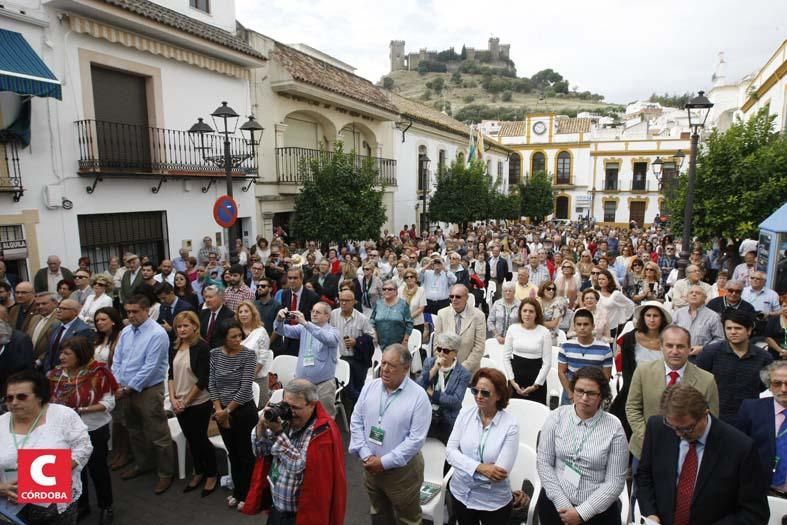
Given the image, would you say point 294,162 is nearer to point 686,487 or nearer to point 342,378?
point 342,378

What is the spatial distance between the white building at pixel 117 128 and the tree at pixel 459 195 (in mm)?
12290

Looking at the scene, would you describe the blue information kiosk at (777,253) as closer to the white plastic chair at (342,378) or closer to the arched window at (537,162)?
the white plastic chair at (342,378)

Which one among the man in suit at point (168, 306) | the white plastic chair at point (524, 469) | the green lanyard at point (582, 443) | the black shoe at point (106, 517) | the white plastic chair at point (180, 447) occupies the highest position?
the man in suit at point (168, 306)

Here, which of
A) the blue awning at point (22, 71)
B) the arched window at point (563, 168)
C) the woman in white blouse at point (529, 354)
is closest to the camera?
the woman in white blouse at point (529, 354)

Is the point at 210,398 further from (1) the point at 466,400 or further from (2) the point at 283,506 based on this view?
(1) the point at 466,400

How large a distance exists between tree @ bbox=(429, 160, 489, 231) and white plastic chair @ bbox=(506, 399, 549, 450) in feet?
63.2

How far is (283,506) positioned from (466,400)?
2.12m

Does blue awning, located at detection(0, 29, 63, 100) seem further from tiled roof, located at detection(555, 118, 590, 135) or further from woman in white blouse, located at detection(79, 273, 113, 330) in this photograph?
tiled roof, located at detection(555, 118, 590, 135)

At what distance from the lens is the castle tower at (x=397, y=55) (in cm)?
13050

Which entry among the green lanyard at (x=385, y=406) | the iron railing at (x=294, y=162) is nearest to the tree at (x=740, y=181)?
Result: the iron railing at (x=294, y=162)

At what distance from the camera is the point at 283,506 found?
9.53ft

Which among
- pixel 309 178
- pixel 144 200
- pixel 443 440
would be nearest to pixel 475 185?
pixel 309 178

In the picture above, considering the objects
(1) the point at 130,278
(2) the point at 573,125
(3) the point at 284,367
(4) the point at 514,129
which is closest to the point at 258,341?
(3) the point at 284,367

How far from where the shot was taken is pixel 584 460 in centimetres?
284
